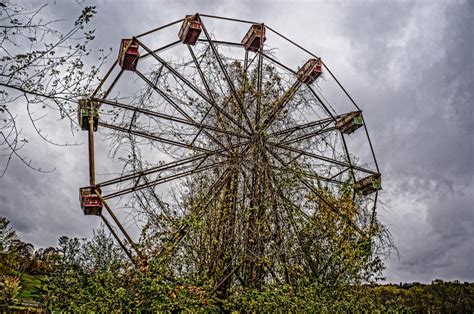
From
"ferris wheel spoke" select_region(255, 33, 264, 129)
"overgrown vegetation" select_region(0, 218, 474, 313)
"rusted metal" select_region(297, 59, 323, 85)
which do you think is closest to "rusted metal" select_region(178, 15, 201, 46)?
"ferris wheel spoke" select_region(255, 33, 264, 129)

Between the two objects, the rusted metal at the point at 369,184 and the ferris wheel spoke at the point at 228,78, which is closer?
the ferris wheel spoke at the point at 228,78

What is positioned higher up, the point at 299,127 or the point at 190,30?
the point at 190,30

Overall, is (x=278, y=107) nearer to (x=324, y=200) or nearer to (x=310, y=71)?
(x=310, y=71)

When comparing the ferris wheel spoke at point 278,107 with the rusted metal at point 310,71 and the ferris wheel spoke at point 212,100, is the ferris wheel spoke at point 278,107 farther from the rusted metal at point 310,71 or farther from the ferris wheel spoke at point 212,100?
the rusted metal at point 310,71

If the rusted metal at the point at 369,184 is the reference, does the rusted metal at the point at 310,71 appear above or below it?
above

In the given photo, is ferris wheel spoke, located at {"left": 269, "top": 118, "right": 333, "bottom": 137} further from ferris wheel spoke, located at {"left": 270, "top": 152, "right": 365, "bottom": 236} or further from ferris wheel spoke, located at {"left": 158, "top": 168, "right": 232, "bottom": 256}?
ferris wheel spoke, located at {"left": 158, "top": 168, "right": 232, "bottom": 256}

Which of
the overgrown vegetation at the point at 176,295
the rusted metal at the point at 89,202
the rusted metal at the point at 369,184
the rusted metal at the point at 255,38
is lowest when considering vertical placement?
the overgrown vegetation at the point at 176,295

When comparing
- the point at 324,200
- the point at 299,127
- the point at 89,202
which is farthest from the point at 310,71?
the point at 89,202

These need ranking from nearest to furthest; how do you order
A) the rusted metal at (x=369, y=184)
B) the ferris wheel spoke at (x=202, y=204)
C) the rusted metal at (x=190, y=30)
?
1. the ferris wheel spoke at (x=202, y=204)
2. the rusted metal at (x=190, y=30)
3. the rusted metal at (x=369, y=184)

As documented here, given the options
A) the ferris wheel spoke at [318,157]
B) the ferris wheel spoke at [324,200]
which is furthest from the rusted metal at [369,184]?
the ferris wheel spoke at [324,200]

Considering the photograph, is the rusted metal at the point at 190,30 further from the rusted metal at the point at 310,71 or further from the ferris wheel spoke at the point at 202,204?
the ferris wheel spoke at the point at 202,204

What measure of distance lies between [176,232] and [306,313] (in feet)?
10.5

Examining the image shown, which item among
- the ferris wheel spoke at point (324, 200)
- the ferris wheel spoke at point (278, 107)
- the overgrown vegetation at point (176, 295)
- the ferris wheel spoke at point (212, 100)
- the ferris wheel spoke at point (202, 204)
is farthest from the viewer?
the ferris wheel spoke at point (278, 107)

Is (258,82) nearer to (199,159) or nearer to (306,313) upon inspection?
(199,159)
